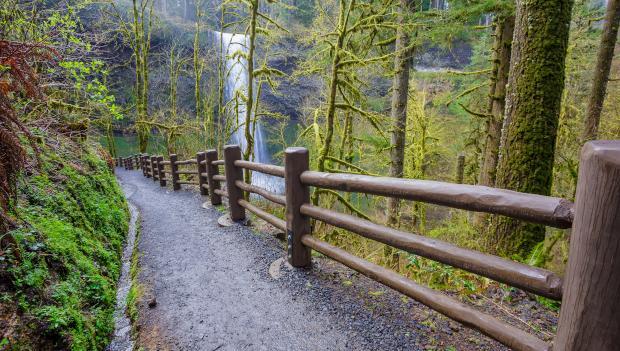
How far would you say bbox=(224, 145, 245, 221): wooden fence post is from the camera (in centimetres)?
497

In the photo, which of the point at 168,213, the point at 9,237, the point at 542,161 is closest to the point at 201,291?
the point at 9,237

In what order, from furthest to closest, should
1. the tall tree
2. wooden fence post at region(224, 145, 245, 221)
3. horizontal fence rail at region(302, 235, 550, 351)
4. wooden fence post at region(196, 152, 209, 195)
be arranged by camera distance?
wooden fence post at region(196, 152, 209, 195) < the tall tree < wooden fence post at region(224, 145, 245, 221) < horizontal fence rail at region(302, 235, 550, 351)

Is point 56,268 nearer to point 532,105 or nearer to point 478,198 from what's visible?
point 478,198

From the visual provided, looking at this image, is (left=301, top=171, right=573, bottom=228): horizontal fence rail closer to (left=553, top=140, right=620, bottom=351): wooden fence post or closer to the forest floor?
(left=553, top=140, right=620, bottom=351): wooden fence post

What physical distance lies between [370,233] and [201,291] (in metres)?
1.86

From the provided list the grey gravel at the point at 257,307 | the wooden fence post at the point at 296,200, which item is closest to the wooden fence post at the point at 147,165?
the grey gravel at the point at 257,307

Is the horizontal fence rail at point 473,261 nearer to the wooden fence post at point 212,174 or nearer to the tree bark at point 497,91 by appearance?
the wooden fence post at point 212,174

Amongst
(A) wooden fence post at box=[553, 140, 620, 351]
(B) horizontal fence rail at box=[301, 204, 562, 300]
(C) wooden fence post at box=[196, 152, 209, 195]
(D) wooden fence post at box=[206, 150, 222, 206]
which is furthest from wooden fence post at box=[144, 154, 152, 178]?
(A) wooden fence post at box=[553, 140, 620, 351]

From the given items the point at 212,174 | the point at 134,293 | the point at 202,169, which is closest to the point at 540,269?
the point at 134,293

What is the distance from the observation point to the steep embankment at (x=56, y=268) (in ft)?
5.96

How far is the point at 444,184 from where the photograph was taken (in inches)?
72.2

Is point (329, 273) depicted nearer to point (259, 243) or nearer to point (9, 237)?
point (259, 243)

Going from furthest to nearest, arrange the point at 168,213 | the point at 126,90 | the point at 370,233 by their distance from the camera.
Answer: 1. the point at 126,90
2. the point at 168,213
3. the point at 370,233

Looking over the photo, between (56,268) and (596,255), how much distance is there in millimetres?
3346
